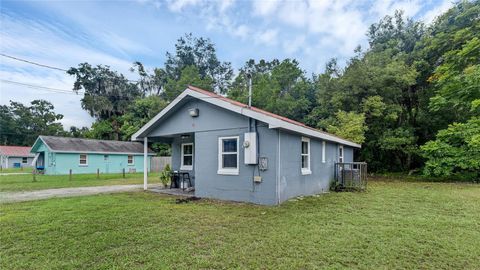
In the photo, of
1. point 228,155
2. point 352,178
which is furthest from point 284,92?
point 228,155

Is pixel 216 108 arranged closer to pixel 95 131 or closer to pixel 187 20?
pixel 187 20

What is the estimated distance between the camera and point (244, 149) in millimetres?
7836

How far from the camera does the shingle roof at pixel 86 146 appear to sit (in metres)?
22.0

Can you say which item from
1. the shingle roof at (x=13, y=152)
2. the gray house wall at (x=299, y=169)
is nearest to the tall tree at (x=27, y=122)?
the shingle roof at (x=13, y=152)

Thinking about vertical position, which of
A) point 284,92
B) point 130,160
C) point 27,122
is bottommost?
point 130,160

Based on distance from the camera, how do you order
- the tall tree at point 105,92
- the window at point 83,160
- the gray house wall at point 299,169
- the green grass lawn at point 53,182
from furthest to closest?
1. the tall tree at point 105,92
2. the window at point 83,160
3. the green grass lawn at point 53,182
4. the gray house wall at point 299,169

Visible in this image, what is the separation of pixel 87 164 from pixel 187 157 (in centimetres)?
1646

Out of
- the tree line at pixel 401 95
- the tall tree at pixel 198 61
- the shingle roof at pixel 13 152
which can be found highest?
the tall tree at pixel 198 61

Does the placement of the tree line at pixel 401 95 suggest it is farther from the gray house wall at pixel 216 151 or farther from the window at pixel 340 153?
the gray house wall at pixel 216 151

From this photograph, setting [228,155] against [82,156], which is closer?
[228,155]

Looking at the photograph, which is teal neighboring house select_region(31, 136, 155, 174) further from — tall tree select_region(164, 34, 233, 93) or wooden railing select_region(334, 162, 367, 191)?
wooden railing select_region(334, 162, 367, 191)

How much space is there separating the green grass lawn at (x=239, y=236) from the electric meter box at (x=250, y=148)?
128 cm

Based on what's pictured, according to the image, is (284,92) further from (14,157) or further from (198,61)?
(14,157)

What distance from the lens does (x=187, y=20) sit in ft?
40.4
